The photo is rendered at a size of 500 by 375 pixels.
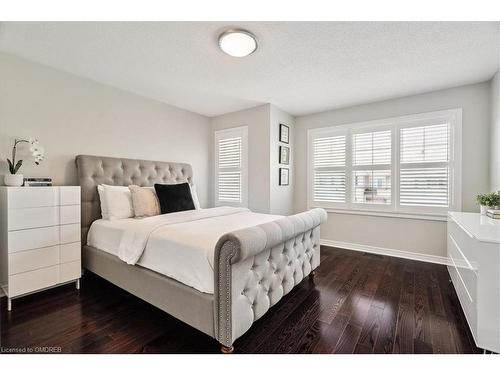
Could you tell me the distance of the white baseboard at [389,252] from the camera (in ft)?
10.3

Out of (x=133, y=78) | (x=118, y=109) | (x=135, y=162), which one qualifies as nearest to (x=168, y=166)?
(x=135, y=162)

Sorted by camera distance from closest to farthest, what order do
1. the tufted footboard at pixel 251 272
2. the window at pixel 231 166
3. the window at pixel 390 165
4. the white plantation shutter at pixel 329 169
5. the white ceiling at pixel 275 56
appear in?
the tufted footboard at pixel 251 272 → the white ceiling at pixel 275 56 → the window at pixel 390 165 → the white plantation shutter at pixel 329 169 → the window at pixel 231 166

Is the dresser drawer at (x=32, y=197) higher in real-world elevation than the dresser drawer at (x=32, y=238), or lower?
higher

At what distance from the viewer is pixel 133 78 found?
2756mm

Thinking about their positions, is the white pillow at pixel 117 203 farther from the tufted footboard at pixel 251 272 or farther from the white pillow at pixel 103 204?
the tufted footboard at pixel 251 272

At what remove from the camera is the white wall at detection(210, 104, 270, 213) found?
12.2ft

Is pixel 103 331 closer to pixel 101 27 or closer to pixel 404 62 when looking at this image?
pixel 101 27

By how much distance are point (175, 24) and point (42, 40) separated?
49.3 inches

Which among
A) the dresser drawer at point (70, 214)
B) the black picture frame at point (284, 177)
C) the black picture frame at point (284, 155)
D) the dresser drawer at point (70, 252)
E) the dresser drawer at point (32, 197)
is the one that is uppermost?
the black picture frame at point (284, 155)

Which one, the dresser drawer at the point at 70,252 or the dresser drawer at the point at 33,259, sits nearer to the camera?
the dresser drawer at the point at 33,259

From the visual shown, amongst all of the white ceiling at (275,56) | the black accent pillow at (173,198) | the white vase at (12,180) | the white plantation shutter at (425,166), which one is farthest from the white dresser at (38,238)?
the white plantation shutter at (425,166)

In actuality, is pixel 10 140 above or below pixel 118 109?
below

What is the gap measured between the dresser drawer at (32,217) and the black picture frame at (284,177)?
300cm
